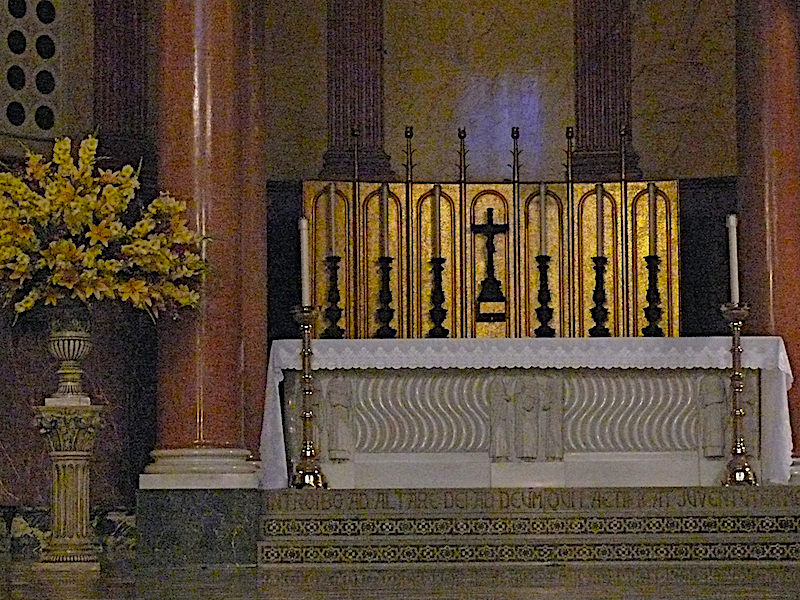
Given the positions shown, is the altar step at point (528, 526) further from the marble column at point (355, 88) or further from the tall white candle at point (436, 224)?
the marble column at point (355, 88)

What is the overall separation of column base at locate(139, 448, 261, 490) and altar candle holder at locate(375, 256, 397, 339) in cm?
316

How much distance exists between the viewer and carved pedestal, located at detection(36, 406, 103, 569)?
28.5 feet

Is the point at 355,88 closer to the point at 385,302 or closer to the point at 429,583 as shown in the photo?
the point at 385,302

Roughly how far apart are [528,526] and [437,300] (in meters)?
3.39

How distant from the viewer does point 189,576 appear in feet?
28.2

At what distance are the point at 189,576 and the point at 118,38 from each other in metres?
4.18

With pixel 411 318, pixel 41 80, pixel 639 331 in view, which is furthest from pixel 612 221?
pixel 41 80

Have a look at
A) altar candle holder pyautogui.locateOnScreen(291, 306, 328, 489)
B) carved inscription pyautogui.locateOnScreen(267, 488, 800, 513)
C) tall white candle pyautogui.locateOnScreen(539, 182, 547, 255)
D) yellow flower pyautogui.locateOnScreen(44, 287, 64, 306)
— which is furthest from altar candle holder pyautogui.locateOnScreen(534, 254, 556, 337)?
yellow flower pyautogui.locateOnScreen(44, 287, 64, 306)

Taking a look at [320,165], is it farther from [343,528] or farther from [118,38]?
[343,528]

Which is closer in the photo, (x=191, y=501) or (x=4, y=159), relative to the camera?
(x=191, y=501)

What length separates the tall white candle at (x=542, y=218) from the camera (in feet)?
41.0

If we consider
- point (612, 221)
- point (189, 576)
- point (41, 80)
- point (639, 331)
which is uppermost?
point (41, 80)

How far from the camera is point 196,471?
30.5 feet

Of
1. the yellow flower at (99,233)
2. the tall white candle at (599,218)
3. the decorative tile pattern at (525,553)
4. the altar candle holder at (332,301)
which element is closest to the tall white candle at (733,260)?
the decorative tile pattern at (525,553)
